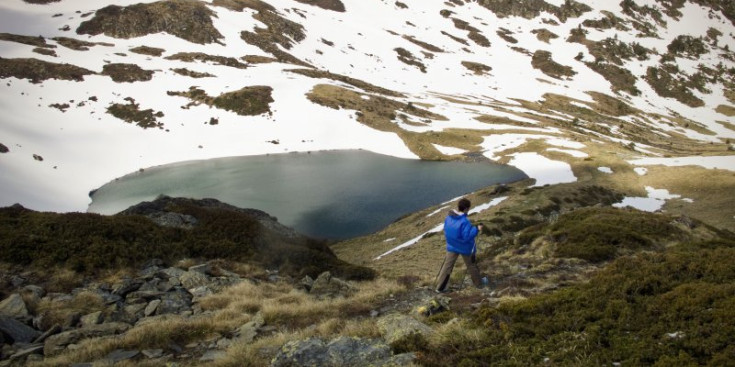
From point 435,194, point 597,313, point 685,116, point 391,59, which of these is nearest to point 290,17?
point 391,59

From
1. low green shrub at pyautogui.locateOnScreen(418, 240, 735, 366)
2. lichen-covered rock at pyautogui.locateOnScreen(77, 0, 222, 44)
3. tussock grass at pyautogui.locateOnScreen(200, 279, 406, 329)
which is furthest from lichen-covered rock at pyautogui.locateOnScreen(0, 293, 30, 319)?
lichen-covered rock at pyautogui.locateOnScreen(77, 0, 222, 44)

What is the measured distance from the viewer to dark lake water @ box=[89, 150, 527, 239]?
4496cm

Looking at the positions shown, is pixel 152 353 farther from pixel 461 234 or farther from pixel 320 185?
pixel 320 185

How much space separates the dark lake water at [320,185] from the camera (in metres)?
45.0

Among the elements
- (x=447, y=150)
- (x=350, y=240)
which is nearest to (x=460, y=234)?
(x=350, y=240)

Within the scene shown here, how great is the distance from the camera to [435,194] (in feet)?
167

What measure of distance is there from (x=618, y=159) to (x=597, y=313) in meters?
57.9

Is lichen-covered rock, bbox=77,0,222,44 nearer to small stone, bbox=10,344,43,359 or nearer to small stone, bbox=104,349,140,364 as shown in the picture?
small stone, bbox=10,344,43,359

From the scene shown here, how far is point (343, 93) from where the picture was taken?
91250 mm

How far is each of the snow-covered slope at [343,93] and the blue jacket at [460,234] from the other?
43.4m

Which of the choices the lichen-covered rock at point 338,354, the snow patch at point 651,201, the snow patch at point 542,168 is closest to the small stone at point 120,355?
the lichen-covered rock at point 338,354

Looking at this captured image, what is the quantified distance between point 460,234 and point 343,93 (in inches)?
3252

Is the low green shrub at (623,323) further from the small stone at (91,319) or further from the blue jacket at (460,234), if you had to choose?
the small stone at (91,319)

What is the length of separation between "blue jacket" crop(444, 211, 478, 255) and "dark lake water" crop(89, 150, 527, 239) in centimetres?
2884
